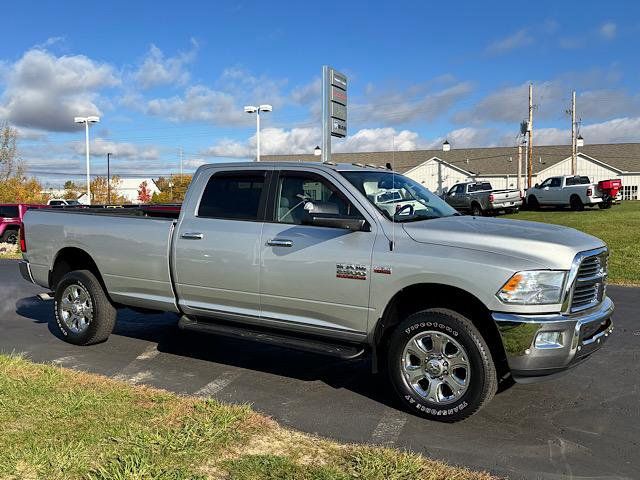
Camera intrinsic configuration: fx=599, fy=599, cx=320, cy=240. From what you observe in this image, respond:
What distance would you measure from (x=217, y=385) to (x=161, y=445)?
1.47 metres

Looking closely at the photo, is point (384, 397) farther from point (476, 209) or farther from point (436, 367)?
point (476, 209)

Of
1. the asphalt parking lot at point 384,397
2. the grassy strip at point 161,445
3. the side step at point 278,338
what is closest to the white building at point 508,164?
the asphalt parking lot at point 384,397

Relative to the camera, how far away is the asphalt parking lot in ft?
12.9

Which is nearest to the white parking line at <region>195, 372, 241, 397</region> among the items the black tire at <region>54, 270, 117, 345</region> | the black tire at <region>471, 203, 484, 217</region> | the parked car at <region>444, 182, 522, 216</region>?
the black tire at <region>54, 270, 117, 345</region>

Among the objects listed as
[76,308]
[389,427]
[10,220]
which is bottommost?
[389,427]

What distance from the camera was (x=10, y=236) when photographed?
75.1 feet

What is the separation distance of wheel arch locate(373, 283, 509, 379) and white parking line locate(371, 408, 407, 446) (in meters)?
0.53

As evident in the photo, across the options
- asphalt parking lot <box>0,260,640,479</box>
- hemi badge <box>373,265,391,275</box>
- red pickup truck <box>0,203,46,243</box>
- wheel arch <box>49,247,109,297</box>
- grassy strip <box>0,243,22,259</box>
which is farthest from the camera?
red pickup truck <box>0,203,46,243</box>

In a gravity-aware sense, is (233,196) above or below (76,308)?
above

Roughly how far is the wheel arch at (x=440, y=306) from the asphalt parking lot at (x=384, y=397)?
0.52 m

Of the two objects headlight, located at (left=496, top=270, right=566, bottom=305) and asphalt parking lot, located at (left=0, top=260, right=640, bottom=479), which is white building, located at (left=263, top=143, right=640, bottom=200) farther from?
headlight, located at (left=496, top=270, right=566, bottom=305)

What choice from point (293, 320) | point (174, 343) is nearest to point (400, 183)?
point (293, 320)

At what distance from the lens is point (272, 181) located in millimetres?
5523

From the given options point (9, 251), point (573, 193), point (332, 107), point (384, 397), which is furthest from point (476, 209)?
point (384, 397)
